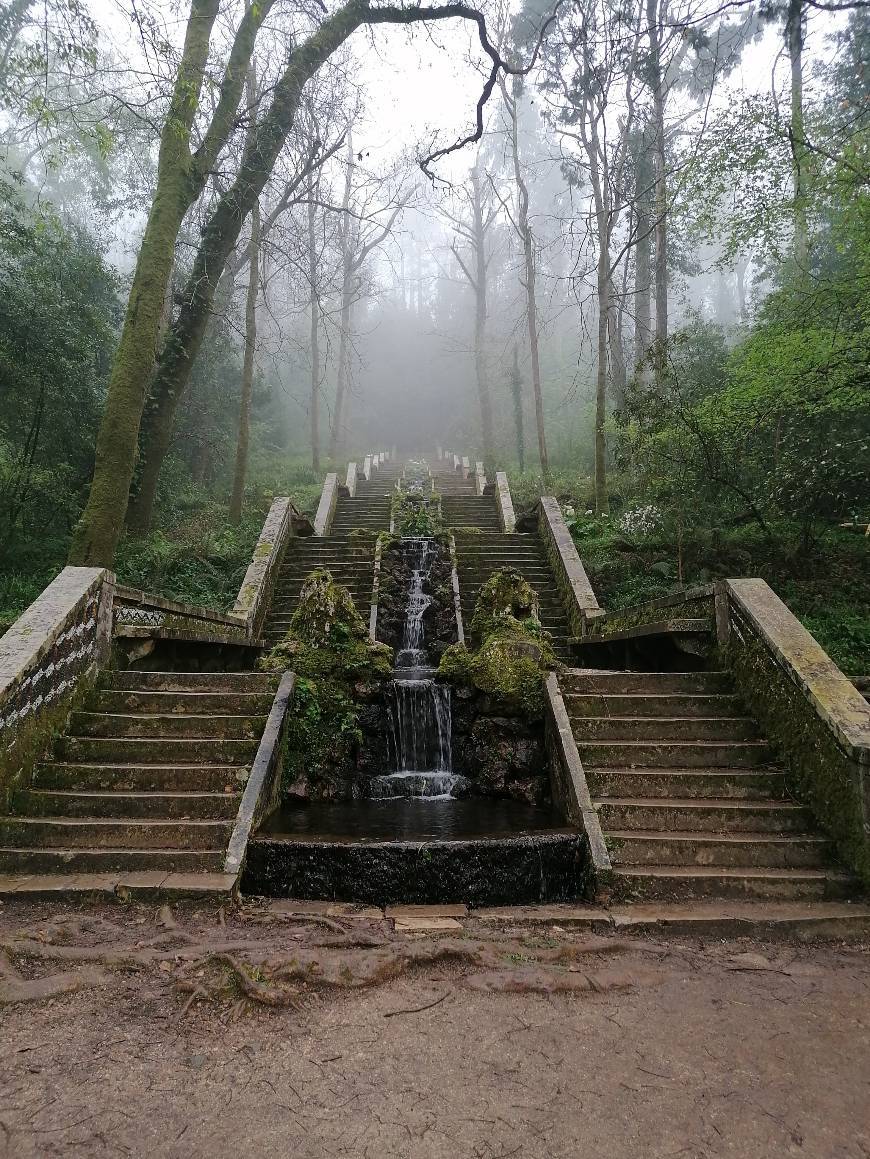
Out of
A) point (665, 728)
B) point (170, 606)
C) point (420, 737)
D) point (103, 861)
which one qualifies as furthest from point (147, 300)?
point (665, 728)

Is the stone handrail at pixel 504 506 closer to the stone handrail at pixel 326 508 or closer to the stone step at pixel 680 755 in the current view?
the stone handrail at pixel 326 508

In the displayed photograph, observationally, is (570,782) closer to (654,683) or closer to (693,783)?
(693,783)

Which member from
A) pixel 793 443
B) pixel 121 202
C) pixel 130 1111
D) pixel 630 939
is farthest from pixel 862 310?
pixel 121 202

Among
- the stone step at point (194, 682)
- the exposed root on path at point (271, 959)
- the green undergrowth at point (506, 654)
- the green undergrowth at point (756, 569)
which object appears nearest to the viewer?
the exposed root on path at point (271, 959)

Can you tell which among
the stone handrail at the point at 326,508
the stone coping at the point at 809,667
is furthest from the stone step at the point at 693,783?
the stone handrail at the point at 326,508

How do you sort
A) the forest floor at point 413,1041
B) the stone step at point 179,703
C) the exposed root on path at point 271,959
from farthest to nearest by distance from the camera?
the stone step at point 179,703, the exposed root on path at point 271,959, the forest floor at point 413,1041

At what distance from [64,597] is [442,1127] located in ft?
16.2

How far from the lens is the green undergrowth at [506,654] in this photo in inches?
257

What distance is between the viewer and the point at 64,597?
5.48m

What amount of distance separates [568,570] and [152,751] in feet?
23.4

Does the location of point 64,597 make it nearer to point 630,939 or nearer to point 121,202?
point 630,939

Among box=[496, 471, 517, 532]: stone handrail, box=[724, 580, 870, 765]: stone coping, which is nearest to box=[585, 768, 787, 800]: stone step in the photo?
box=[724, 580, 870, 765]: stone coping

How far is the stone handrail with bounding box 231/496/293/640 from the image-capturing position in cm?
938

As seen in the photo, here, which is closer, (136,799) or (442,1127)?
(442,1127)
